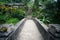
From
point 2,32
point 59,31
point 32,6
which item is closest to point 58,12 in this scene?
point 59,31

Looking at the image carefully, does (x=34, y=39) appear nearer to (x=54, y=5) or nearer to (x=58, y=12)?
(x=58, y=12)

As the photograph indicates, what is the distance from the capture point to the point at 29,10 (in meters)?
30.0

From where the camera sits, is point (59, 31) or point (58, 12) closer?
point (59, 31)

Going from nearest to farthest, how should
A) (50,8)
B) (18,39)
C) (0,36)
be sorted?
(0,36)
(18,39)
(50,8)

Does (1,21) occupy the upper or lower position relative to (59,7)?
lower

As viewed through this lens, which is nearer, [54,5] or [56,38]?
[56,38]

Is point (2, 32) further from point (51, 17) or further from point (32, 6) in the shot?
point (32, 6)

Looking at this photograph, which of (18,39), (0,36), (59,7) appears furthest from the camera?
(59,7)

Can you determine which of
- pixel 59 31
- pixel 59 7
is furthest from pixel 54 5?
pixel 59 31

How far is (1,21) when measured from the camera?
12375 millimetres

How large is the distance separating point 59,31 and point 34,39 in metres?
2.22

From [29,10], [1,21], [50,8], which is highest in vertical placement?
[50,8]

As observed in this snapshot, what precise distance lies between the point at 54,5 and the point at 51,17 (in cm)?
105

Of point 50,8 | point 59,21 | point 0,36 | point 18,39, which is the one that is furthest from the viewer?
point 50,8
